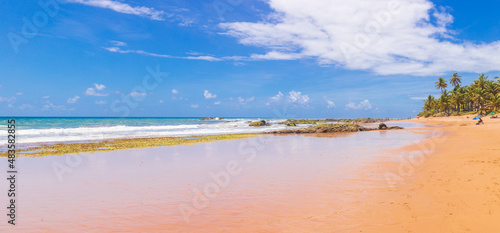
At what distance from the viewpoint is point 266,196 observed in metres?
9.19

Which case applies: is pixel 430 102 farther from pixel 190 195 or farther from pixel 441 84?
pixel 190 195

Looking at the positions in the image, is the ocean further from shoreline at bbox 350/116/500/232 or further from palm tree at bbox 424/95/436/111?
palm tree at bbox 424/95/436/111

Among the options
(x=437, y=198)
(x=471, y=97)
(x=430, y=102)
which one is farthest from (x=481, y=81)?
(x=437, y=198)

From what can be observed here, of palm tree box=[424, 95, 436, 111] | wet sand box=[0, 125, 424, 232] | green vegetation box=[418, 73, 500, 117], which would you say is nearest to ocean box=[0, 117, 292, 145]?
wet sand box=[0, 125, 424, 232]

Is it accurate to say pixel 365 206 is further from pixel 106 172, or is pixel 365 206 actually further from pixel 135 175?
pixel 106 172

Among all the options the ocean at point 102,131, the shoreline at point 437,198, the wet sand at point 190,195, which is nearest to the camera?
the shoreline at point 437,198

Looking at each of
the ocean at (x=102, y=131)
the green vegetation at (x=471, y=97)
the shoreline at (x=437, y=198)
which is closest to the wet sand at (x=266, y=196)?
the shoreline at (x=437, y=198)

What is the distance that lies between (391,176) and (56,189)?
13212 mm

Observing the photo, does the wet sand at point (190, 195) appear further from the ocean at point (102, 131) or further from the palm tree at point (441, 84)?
the palm tree at point (441, 84)

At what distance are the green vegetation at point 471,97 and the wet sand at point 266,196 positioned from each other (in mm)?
85665

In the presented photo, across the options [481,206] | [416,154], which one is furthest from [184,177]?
[416,154]

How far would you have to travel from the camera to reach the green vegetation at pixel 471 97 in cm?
8338

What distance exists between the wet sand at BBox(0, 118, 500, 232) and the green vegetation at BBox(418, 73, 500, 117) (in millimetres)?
85665

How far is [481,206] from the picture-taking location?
752cm
